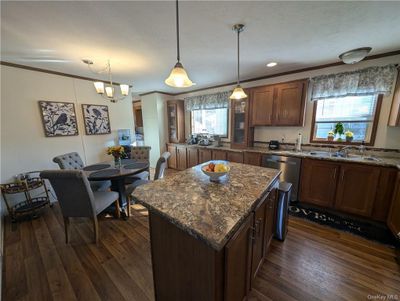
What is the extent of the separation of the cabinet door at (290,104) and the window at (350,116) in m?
0.35

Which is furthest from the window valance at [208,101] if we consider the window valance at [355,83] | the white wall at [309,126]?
the window valance at [355,83]

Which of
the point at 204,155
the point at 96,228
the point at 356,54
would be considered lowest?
the point at 96,228

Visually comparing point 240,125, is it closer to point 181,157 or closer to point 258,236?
point 181,157

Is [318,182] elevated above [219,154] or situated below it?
below

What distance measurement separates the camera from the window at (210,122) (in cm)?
433

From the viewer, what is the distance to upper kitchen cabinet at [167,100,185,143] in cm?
484

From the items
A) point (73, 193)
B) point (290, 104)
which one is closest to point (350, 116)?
point (290, 104)

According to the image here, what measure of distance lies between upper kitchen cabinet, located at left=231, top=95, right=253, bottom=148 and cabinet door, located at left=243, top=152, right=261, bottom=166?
1.19 feet

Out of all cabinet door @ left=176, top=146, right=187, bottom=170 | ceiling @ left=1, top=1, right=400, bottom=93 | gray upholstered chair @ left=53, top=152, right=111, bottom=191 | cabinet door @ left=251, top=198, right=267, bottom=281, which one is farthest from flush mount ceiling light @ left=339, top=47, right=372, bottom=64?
gray upholstered chair @ left=53, top=152, right=111, bottom=191

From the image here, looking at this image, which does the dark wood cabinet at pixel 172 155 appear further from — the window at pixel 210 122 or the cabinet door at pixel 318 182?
the cabinet door at pixel 318 182

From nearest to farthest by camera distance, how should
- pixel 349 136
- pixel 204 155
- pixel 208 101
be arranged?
pixel 349 136 → pixel 204 155 → pixel 208 101

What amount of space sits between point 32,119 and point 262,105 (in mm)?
4230

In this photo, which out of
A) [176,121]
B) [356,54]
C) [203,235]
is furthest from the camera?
[176,121]

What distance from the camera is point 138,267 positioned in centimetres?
165
